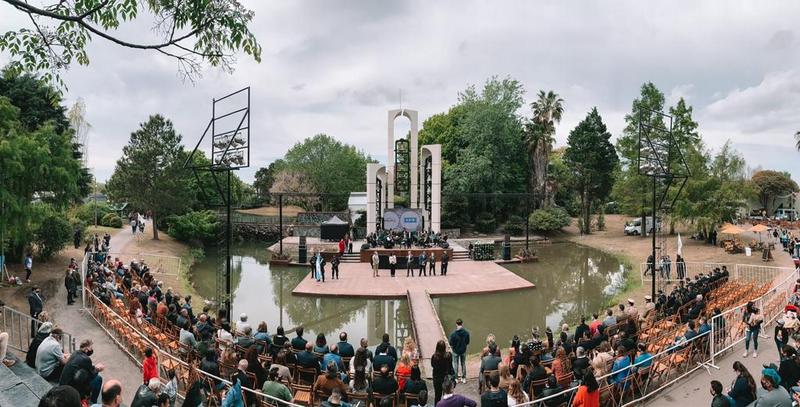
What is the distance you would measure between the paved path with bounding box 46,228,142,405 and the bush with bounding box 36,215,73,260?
5.13 meters

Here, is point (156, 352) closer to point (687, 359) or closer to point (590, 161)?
point (687, 359)

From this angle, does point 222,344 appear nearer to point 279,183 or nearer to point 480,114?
point 480,114

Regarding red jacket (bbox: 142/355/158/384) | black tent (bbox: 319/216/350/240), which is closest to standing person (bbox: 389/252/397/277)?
black tent (bbox: 319/216/350/240)

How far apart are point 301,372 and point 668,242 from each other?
3342 cm

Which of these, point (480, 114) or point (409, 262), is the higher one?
point (480, 114)

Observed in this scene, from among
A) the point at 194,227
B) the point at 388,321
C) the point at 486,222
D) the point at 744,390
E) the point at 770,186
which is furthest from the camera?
the point at 770,186

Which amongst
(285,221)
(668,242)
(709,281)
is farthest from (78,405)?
(285,221)

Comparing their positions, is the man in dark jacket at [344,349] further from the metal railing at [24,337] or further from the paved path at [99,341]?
the metal railing at [24,337]

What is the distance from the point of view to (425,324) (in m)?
14.7

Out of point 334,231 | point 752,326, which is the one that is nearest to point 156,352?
point 752,326

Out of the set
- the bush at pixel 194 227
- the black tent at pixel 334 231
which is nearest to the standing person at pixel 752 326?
the black tent at pixel 334 231

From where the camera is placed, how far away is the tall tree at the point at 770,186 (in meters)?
56.9

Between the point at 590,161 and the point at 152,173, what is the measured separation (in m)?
37.4

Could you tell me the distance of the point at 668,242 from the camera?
33969 mm
